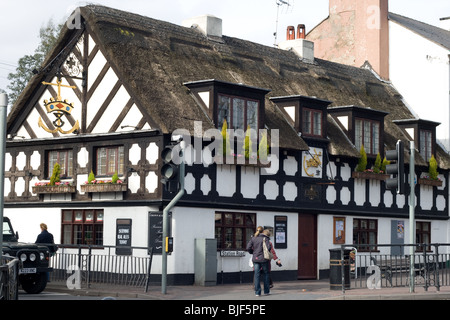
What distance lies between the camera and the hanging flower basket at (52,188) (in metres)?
26.8

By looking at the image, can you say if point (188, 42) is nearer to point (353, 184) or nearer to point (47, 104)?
point (47, 104)

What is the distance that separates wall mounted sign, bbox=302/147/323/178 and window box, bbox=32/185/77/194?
7908 mm

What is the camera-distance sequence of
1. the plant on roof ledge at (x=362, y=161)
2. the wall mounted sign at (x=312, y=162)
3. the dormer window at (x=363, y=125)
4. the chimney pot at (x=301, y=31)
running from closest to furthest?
the wall mounted sign at (x=312, y=162)
the plant on roof ledge at (x=362, y=161)
the dormer window at (x=363, y=125)
the chimney pot at (x=301, y=31)

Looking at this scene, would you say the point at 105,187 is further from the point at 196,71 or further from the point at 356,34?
the point at 356,34

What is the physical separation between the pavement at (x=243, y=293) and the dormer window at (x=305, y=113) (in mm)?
6870

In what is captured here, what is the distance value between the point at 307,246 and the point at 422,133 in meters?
8.43

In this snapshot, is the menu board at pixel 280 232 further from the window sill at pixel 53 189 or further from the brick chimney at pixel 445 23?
the brick chimney at pixel 445 23

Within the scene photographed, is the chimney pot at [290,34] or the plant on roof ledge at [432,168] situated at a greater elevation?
the chimney pot at [290,34]

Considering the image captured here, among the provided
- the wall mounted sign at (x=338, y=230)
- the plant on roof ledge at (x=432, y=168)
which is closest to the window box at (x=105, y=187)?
the wall mounted sign at (x=338, y=230)

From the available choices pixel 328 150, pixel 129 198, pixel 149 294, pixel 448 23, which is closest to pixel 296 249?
pixel 328 150

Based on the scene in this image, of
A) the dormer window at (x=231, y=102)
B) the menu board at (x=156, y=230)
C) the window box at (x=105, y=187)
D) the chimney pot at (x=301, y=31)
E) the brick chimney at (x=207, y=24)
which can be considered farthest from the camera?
the chimney pot at (x=301, y=31)

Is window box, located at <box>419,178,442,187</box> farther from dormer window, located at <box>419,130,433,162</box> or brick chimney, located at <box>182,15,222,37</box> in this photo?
brick chimney, located at <box>182,15,222,37</box>

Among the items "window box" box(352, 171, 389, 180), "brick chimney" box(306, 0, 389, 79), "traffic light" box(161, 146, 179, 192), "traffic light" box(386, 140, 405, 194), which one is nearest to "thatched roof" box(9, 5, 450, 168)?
"window box" box(352, 171, 389, 180)

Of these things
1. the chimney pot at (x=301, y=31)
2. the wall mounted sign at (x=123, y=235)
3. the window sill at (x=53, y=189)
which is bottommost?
the wall mounted sign at (x=123, y=235)
